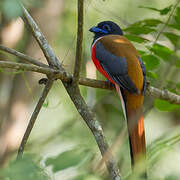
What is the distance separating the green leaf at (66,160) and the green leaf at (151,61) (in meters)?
1.92

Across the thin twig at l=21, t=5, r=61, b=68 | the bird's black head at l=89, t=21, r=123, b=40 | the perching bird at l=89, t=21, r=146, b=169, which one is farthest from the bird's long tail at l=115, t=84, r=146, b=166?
the bird's black head at l=89, t=21, r=123, b=40

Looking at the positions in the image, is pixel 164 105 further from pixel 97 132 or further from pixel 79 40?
pixel 79 40

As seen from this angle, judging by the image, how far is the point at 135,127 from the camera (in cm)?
273

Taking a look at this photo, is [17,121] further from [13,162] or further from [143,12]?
[13,162]

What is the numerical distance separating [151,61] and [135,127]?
0.62 m

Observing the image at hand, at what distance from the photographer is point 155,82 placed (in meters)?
3.60

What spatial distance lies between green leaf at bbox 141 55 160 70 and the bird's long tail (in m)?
0.28

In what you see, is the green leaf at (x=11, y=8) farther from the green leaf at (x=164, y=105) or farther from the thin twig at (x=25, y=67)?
the green leaf at (x=164, y=105)

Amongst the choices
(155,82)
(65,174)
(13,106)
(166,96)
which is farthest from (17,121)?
(65,174)

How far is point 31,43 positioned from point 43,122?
1721 mm

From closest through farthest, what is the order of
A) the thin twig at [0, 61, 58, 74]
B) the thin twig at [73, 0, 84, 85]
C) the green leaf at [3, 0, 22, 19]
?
the green leaf at [3, 0, 22, 19] < the thin twig at [73, 0, 84, 85] < the thin twig at [0, 61, 58, 74]

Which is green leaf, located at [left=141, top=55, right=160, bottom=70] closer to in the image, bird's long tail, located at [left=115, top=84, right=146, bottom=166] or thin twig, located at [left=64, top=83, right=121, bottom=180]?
bird's long tail, located at [left=115, top=84, right=146, bottom=166]

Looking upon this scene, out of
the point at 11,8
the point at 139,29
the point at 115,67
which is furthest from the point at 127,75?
the point at 11,8

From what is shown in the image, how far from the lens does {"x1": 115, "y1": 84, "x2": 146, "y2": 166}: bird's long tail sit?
8.41 ft
